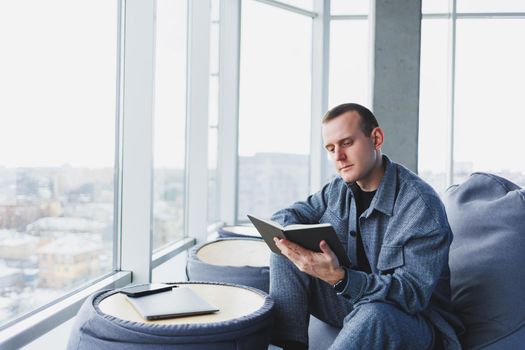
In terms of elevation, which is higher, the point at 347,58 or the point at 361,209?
the point at 347,58

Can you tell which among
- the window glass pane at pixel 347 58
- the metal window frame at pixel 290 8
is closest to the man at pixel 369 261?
the window glass pane at pixel 347 58

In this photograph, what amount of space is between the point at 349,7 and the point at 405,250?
376cm

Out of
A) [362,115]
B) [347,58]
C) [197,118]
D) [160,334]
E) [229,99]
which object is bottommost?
[160,334]

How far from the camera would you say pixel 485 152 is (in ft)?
15.1

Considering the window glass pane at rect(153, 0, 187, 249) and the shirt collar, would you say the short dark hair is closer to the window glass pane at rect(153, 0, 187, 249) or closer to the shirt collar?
the shirt collar

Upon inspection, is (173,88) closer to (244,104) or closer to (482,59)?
(244,104)

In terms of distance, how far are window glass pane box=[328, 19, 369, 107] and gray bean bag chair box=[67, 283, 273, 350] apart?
367 centimetres

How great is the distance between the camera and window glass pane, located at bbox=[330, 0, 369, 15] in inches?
185

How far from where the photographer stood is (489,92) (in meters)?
4.60

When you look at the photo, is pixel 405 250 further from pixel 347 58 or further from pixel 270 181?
pixel 347 58

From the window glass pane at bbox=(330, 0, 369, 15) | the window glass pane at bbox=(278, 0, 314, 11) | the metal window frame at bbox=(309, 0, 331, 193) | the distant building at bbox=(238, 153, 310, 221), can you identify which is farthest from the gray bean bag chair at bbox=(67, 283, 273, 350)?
the window glass pane at bbox=(330, 0, 369, 15)

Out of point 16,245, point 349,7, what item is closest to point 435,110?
point 349,7

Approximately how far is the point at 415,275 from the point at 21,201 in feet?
4.56

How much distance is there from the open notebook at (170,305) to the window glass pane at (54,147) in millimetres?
491
